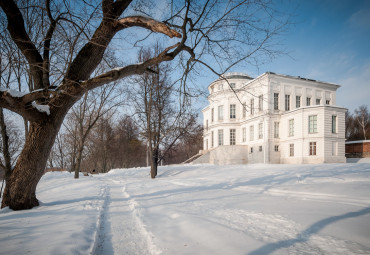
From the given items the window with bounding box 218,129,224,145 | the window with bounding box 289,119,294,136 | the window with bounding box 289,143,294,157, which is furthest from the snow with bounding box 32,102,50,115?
the window with bounding box 218,129,224,145

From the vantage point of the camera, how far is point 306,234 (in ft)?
10.4

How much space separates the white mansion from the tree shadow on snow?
57.6 feet

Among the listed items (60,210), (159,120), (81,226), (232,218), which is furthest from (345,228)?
(159,120)

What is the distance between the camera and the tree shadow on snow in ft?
8.84

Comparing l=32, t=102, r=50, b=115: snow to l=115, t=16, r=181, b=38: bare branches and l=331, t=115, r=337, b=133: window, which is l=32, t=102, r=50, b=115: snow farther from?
l=331, t=115, r=337, b=133: window

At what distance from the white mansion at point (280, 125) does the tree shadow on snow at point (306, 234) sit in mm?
17556

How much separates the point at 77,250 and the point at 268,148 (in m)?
27.9

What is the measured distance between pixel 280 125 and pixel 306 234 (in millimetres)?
27846

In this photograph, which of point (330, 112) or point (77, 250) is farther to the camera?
point (330, 112)

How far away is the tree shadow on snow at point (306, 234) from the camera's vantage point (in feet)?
8.84

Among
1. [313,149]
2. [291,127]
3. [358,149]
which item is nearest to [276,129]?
[291,127]

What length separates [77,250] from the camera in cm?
281

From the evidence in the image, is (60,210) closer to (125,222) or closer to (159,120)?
(125,222)

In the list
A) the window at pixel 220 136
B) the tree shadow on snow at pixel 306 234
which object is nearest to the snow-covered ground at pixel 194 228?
the tree shadow on snow at pixel 306 234
